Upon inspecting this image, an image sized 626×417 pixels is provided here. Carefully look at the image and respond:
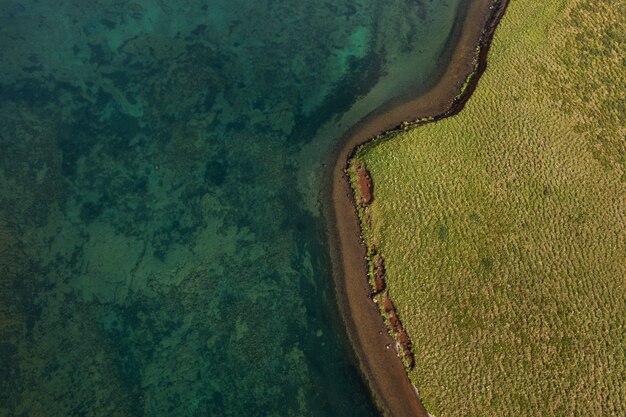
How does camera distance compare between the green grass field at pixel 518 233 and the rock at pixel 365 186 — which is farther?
the rock at pixel 365 186

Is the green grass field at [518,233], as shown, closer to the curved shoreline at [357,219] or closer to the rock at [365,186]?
the rock at [365,186]

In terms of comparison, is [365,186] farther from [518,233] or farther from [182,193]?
[182,193]

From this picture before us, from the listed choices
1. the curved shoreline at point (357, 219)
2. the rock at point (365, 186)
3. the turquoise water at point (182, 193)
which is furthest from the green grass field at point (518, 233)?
the turquoise water at point (182, 193)

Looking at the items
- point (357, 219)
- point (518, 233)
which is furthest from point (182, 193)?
point (518, 233)

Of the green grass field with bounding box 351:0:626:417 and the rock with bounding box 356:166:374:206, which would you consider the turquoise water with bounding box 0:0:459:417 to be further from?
the green grass field with bounding box 351:0:626:417

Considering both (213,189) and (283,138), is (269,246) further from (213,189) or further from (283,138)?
(283,138)
